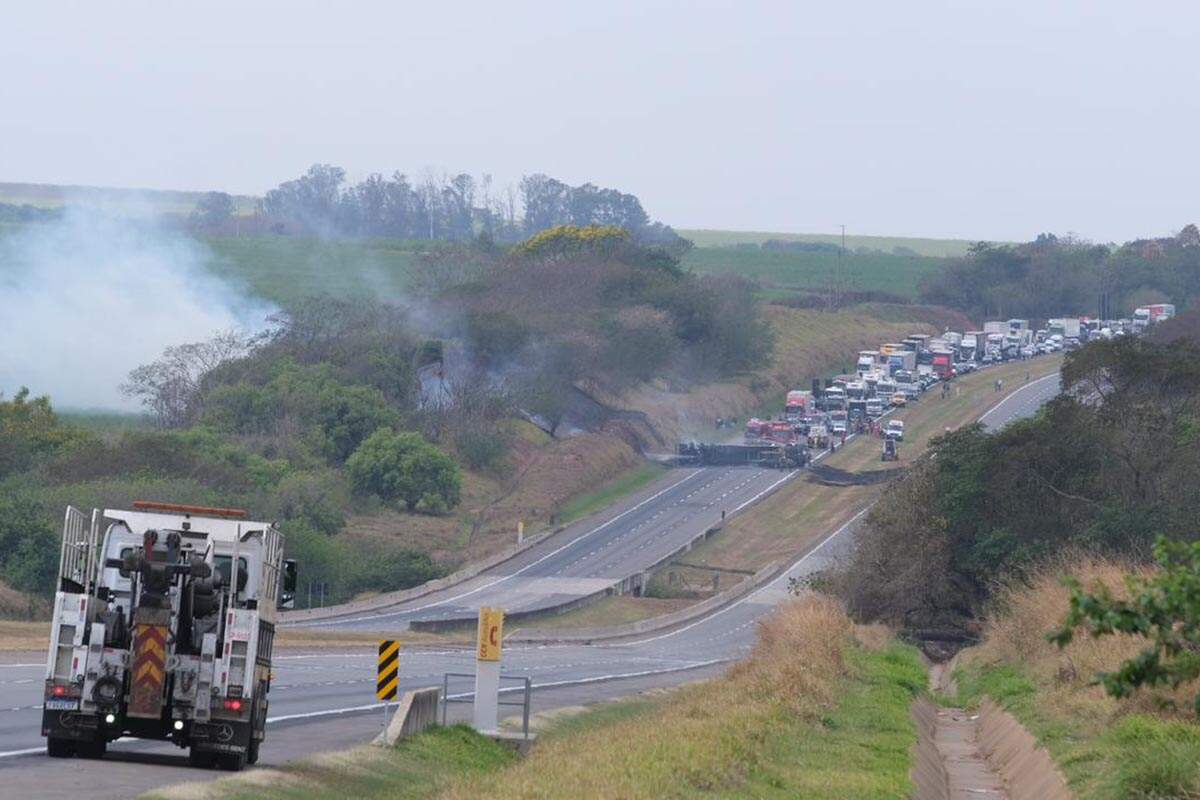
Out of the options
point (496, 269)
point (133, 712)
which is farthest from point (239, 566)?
point (496, 269)

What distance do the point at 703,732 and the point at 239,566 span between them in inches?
258

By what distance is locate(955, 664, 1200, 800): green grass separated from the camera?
1980 cm

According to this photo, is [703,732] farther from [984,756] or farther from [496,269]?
[496,269]

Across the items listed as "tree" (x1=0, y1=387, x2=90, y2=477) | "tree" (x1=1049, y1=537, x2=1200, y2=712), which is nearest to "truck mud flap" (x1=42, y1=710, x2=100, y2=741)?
"tree" (x1=1049, y1=537, x2=1200, y2=712)

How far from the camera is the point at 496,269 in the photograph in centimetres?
17250

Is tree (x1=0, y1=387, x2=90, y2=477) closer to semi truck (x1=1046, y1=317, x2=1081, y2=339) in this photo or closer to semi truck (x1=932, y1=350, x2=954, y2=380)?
semi truck (x1=932, y1=350, x2=954, y2=380)

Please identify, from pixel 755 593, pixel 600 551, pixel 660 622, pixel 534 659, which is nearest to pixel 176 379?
pixel 600 551

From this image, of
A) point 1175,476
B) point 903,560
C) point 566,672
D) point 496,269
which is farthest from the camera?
point 496,269

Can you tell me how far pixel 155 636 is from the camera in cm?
2214

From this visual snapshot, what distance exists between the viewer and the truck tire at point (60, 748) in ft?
76.6

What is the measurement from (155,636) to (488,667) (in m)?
10.0

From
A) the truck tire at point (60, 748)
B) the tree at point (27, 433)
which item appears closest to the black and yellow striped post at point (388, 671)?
the truck tire at point (60, 748)

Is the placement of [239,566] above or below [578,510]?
above

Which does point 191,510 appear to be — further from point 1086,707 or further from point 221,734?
point 1086,707
